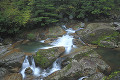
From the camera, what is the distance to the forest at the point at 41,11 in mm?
12164

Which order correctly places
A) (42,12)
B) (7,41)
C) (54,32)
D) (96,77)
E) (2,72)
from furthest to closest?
(42,12)
(54,32)
(7,41)
(2,72)
(96,77)

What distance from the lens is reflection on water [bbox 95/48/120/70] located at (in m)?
7.57

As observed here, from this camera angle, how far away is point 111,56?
28.7 ft

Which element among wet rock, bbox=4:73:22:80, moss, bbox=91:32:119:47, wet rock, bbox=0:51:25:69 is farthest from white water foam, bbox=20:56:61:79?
moss, bbox=91:32:119:47

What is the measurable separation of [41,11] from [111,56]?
9.56 meters

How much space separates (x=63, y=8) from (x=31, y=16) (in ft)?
16.1

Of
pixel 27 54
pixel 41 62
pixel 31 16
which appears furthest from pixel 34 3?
pixel 41 62

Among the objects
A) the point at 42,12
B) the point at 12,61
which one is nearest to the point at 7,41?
the point at 12,61

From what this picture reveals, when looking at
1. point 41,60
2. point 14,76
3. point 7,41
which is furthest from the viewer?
point 7,41

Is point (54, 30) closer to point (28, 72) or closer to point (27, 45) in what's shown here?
point (27, 45)

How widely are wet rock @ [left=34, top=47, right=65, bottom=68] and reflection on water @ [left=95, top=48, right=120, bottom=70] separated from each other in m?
3.87

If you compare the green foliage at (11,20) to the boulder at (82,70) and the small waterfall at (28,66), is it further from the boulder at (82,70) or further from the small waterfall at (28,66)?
the boulder at (82,70)

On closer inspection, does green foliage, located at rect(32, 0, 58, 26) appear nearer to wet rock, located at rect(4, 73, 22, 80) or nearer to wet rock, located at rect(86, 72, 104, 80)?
wet rock, located at rect(4, 73, 22, 80)

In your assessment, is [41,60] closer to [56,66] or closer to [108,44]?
[56,66]
